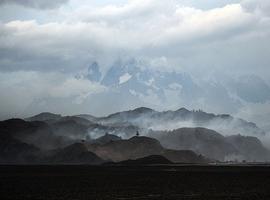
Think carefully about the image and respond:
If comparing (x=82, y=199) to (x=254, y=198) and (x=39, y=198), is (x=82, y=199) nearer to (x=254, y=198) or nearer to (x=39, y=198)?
(x=39, y=198)

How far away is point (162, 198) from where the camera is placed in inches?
4060

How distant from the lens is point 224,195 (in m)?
110

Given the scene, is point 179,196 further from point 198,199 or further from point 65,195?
point 65,195

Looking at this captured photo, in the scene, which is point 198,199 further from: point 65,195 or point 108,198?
point 65,195

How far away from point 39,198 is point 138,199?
20138mm

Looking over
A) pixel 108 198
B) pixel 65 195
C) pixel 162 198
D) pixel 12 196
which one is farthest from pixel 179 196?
pixel 12 196

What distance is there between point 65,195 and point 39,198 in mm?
7672

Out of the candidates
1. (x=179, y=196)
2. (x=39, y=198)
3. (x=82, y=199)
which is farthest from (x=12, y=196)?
(x=179, y=196)

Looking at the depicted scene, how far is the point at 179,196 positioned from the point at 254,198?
1561 centimetres

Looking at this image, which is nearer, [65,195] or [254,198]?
[254,198]

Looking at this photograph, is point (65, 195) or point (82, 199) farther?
point (65, 195)

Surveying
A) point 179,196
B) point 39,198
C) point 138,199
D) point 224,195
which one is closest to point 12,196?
point 39,198

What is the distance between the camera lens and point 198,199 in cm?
10044

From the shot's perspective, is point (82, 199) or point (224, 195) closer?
point (82, 199)
